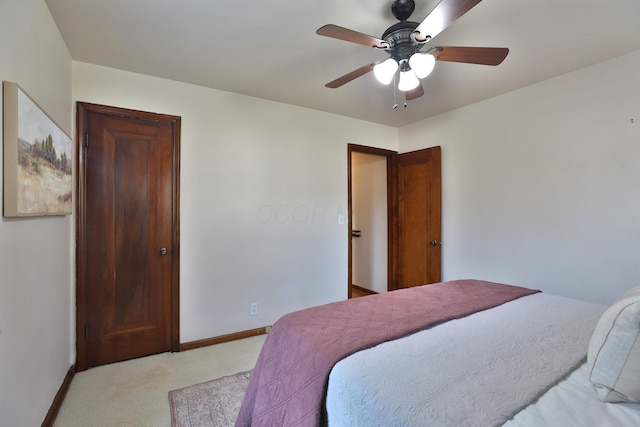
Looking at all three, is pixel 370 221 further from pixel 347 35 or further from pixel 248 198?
pixel 347 35

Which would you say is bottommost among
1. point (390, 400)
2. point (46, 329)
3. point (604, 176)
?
point (46, 329)

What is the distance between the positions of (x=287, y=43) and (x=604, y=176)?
8.67ft

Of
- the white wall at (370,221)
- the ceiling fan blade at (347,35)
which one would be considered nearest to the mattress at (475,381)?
the ceiling fan blade at (347,35)

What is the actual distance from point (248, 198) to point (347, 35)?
1.95 m

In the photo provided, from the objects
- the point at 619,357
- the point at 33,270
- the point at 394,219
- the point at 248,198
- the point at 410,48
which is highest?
the point at 410,48

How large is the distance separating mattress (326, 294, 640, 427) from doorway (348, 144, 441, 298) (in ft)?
7.58

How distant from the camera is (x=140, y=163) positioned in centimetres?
262

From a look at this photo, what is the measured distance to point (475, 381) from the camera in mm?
956

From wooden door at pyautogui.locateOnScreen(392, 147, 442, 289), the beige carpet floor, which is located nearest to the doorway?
wooden door at pyautogui.locateOnScreen(392, 147, 442, 289)

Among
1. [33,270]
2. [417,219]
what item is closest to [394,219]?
[417,219]

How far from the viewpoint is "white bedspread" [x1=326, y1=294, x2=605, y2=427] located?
0.84 meters

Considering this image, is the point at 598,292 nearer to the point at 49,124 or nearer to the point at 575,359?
the point at 575,359

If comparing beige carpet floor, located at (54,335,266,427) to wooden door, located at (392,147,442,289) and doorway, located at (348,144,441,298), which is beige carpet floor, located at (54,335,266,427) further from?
wooden door, located at (392,147,442,289)

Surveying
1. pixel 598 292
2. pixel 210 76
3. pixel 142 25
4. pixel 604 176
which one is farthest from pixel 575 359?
pixel 210 76
